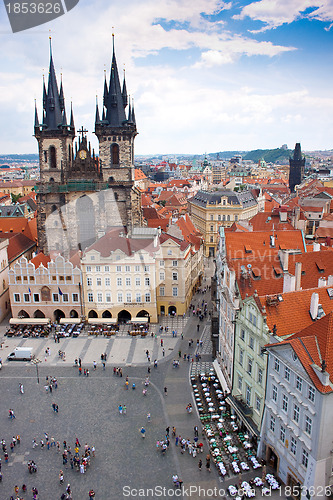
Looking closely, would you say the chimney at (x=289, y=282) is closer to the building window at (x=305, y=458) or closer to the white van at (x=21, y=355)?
the building window at (x=305, y=458)

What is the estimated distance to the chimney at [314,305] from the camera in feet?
108

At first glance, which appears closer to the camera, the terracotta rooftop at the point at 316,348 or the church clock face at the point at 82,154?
the terracotta rooftop at the point at 316,348

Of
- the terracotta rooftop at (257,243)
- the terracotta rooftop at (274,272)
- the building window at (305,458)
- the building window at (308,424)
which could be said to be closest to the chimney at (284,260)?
the terracotta rooftop at (274,272)

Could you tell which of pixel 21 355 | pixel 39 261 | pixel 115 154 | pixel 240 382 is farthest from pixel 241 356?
pixel 115 154

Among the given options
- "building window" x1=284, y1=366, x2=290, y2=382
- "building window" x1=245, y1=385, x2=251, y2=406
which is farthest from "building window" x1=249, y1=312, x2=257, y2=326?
"building window" x1=245, y1=385, x2=251, y2=406

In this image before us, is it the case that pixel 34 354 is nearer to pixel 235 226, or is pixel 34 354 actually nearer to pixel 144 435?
pixel 144 435

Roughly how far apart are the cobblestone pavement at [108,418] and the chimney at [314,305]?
44.3 feet

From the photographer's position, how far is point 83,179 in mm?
81688

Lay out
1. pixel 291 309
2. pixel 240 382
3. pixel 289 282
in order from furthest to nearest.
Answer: pixel 240 382
pixel 289 282
pixel 291 309

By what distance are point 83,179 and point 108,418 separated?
50.8 m

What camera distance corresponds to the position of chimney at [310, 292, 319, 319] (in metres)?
32.8

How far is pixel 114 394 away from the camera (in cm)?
4575

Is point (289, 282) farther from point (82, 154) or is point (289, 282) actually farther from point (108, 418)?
point (82, 154)

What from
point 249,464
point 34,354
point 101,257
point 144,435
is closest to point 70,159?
point 101,257
